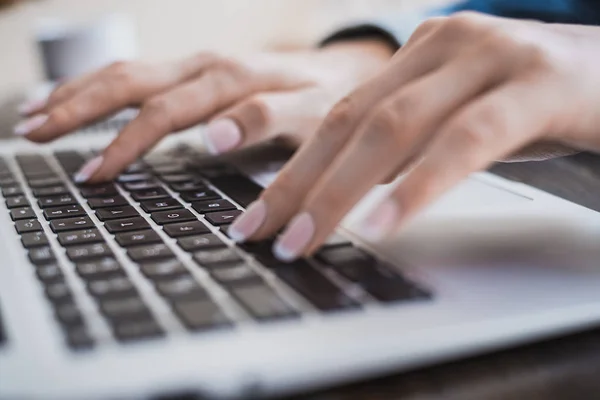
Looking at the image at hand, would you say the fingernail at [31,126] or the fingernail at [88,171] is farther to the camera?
the fingernail at [31,126]

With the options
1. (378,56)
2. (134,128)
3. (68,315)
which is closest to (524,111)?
(68,315)

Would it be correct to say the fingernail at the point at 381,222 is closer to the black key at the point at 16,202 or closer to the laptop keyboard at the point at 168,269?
the laptop keyboard at the point at 168,269

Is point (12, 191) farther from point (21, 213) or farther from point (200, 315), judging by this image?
point (200, 315)

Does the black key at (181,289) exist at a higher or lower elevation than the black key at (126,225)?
higher

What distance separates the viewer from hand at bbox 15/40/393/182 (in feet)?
A: 1.71

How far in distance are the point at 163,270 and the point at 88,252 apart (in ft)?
0.16

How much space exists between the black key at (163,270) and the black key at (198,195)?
0.44 ft

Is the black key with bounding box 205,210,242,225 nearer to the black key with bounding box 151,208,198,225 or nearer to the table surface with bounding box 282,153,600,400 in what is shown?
the black key with bounding box 151,208,198,225

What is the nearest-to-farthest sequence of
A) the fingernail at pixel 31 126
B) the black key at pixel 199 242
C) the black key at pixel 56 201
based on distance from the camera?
the black key at pixel 199 242
the black key at pixel 56 201
the fingernail at pixel 31 126

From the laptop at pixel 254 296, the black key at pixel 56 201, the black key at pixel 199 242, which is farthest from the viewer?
the black key at pixel 56 201

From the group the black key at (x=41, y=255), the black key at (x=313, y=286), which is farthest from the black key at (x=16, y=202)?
the black key at (x=313, y=286)

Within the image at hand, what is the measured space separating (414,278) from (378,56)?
0.49 metres

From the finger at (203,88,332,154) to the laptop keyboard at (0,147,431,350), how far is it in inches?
2.3

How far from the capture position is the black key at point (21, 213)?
39 centimetres
